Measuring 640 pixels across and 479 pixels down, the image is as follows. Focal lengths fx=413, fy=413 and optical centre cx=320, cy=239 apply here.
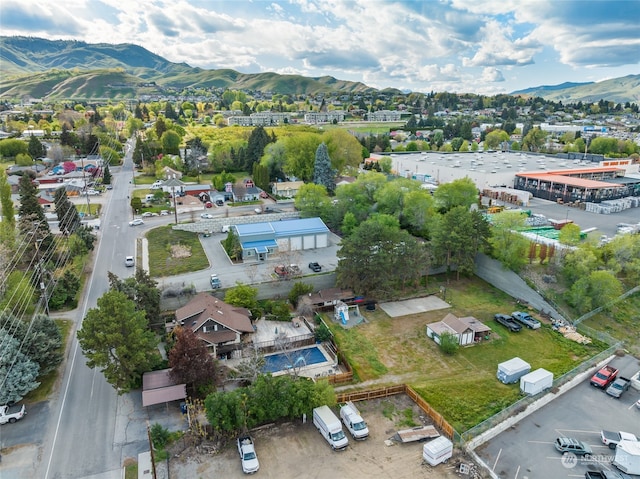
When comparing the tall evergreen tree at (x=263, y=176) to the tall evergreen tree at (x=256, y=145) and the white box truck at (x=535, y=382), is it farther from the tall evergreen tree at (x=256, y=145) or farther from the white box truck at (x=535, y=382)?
the white box truck at (x=535, y=382)

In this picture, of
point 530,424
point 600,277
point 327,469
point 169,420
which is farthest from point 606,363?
point 169,420

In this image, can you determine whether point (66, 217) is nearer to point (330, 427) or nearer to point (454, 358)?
point (330, 427)

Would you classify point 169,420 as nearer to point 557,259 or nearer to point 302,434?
point 302,434

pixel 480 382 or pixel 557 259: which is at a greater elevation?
pixel 557 259

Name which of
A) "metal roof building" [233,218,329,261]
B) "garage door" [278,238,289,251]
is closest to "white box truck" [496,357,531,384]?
"metal roof building" [233,218,329,261]

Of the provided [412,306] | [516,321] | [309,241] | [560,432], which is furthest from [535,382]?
[309,241]

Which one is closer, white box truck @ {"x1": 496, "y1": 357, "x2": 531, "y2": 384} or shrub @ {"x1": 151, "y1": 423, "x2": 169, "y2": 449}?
shrub @ {"x1": 151, "y1": 423, "x2": 169, "y2": 449}

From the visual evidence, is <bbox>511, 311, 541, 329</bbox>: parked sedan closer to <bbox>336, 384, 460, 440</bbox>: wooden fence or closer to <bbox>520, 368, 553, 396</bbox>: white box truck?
<bbox>520, 368, 553, 396</bbox>: white box truck
